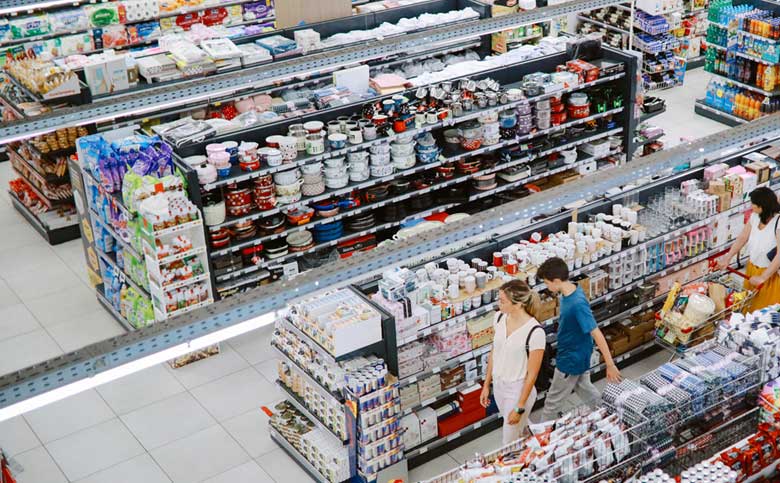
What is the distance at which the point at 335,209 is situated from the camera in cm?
888

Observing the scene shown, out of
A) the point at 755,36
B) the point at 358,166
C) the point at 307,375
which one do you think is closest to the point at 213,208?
the point at 358,166

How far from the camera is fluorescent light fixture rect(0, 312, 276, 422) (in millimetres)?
3863

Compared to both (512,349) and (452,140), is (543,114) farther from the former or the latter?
(512,349)

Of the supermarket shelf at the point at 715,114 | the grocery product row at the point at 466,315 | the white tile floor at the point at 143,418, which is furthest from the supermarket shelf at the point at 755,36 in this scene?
the white tile floor at the point at 143,418

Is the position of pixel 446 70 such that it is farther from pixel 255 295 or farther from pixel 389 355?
pixel 255 295

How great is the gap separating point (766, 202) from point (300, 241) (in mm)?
3977

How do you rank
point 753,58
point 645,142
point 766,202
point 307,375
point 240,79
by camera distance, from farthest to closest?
point 753,58, point 645,142, point 240,79, point 766,202, point 307,375

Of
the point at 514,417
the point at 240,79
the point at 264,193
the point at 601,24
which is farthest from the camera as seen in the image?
the point at 601,24

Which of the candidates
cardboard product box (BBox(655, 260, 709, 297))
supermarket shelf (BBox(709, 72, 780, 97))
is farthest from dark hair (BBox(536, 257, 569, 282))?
supermarket shelf (BBox(709, 72, 780, 97))

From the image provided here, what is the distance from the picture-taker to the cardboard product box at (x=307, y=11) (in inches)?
452

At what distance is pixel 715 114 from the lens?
13.2 m

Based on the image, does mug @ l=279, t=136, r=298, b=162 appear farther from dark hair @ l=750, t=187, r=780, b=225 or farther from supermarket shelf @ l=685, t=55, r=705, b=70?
supermarket shelf @ l=685, t=55, r=705, b=70

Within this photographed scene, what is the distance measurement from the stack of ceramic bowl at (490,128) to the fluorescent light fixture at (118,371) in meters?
5.25

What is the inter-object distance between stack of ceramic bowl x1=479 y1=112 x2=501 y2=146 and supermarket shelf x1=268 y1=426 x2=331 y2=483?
3624 mm
